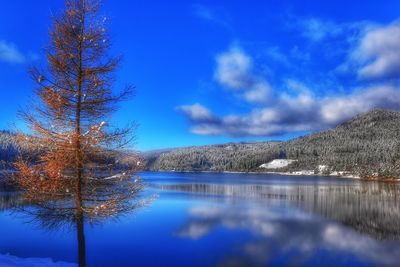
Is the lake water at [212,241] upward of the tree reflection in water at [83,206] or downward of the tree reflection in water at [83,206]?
downward

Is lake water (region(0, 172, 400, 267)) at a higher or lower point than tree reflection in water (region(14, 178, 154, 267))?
lower

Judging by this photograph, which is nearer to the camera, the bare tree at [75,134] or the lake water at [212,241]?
the bare tree at [75,134]

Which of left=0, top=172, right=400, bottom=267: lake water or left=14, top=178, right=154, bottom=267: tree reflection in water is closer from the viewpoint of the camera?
left=14, top=178, right=154, bottom=267: tree reflection in water

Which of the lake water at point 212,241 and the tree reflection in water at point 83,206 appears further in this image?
the lake water at point 212,241

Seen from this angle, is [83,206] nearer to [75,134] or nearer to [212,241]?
[75,134]

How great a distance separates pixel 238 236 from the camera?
116ft

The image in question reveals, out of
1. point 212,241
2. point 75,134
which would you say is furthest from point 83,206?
point 212,241

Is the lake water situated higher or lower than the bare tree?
lower

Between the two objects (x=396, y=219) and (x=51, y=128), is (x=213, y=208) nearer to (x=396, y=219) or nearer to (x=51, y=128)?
(x=396, y=219)

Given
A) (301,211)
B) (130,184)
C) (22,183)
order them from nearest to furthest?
(22,183) → (130,184) → (301,211)

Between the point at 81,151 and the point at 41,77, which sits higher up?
the point at 41,77

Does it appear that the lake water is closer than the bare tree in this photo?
No

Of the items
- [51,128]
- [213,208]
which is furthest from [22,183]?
[213,208]

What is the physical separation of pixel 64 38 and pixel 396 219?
4635 cm
